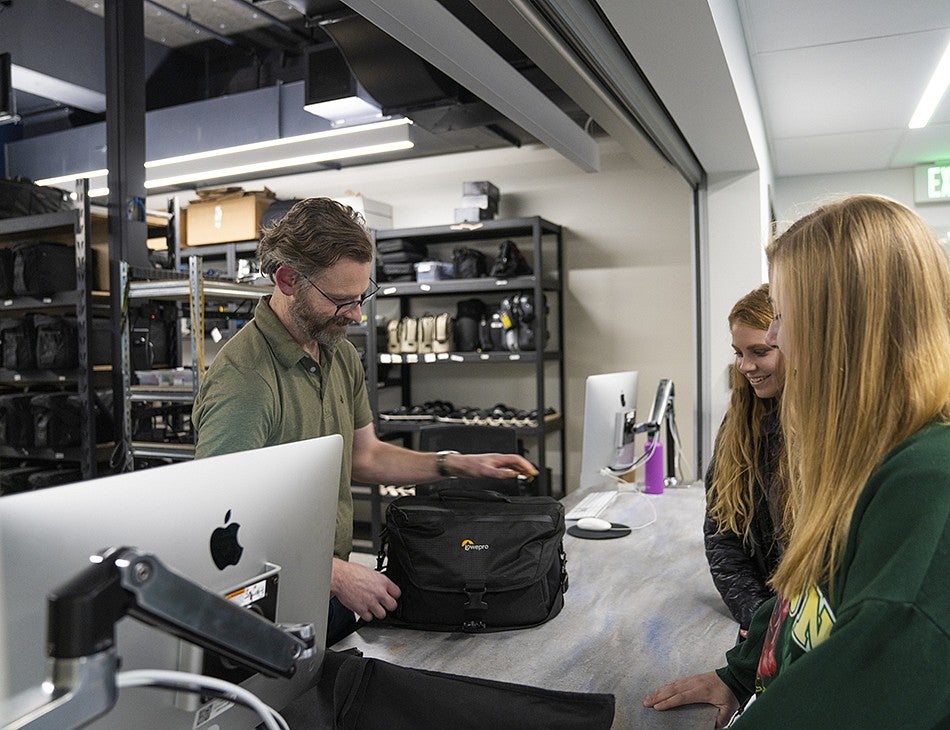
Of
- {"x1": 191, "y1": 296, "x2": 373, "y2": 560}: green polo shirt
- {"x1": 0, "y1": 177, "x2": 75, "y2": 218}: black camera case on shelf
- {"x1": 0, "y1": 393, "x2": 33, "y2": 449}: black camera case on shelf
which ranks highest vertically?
{"x1": 0, "y1": 177, "x2": 75, "y2": 218}: black camera case on shelf

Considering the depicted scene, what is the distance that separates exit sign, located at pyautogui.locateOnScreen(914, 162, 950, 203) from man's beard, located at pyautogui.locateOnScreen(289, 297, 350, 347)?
5.33 meters

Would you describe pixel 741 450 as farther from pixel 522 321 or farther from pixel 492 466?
pixel 522 321

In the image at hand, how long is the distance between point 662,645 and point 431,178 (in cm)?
463

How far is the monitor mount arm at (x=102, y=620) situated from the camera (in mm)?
490

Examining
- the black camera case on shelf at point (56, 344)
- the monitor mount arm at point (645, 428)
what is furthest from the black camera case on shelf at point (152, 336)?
the monitor mount arm at point (645, 428)

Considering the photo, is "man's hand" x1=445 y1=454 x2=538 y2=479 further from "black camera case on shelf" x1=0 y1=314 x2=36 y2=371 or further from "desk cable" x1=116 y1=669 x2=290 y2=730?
"black camera case on shelf" x1=0 y1=314 x2=36 y2=371

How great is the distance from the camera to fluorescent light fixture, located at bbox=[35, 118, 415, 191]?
14.8ft

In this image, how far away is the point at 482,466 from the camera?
194cm

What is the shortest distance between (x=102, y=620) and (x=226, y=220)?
5596 millimetres

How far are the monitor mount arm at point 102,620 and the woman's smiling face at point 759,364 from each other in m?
1.55

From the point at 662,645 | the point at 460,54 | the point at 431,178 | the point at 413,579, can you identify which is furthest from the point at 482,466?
the point at 431,178

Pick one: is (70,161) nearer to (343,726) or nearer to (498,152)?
(498,152)

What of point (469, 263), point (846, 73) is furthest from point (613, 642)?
point (469, 263)

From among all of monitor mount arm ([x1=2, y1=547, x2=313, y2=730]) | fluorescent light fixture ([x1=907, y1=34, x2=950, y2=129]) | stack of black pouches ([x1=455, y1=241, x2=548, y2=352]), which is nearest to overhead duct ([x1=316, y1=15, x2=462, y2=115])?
stack of black pouches ([x1=455, y1=241, x2=548, y2=352])
